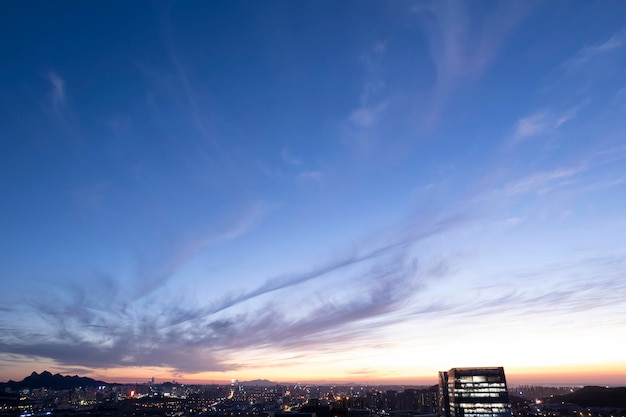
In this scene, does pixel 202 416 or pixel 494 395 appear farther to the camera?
pixel 202 416

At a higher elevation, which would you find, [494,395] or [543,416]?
Answer: [494,395]

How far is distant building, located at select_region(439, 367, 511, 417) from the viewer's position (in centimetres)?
14525

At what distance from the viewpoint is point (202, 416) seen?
197 meters

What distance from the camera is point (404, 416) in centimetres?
17425

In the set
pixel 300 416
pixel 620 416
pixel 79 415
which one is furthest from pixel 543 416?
pixel 79 415

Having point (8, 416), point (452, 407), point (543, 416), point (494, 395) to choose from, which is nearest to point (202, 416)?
point (8, 416)

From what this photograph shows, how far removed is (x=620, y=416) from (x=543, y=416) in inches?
1469

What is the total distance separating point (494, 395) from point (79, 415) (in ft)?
608

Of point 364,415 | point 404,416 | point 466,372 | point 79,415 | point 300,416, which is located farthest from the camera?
point 79,415

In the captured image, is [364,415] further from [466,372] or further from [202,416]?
[202,416]

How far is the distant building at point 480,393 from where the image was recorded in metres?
145

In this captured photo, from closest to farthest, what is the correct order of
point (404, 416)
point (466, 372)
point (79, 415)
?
1. point (466, 372)
2. point (404, 416)
3. point (79, 415)

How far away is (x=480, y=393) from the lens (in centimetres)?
14825

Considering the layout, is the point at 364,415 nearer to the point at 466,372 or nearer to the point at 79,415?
the point at 466,372
